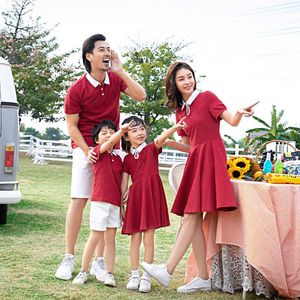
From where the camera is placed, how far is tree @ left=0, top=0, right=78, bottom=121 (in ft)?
93.9

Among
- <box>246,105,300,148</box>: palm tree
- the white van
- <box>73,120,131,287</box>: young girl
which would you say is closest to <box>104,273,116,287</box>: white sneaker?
<box>73,120,131,287</box>: young girl

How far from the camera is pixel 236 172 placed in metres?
4.23

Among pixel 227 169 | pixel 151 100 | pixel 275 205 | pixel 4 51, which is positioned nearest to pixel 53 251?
pixel 227 169

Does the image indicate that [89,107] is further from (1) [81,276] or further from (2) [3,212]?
(2) [3,212]

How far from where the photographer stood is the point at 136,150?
4223mm

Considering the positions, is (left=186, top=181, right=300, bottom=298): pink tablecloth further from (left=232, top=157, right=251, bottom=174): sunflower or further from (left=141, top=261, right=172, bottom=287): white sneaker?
(left=141, top=261, right=172, bottom=287): white sneaker

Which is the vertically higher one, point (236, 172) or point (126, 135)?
point (126, 135)

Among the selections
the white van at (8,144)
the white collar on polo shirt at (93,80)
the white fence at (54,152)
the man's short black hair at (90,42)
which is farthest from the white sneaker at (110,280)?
the white fence at (54,152)

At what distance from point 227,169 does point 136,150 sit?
2.07ft

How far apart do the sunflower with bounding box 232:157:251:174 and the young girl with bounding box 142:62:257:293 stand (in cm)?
23

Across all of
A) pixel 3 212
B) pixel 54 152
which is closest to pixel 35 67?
pixel 54 152

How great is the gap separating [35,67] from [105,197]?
25.7 m

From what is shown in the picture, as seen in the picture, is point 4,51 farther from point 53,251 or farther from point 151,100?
point 53,251

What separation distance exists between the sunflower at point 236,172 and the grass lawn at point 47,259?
786mm
